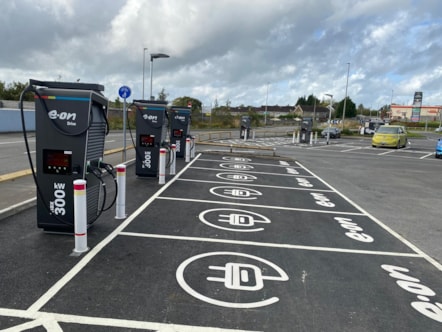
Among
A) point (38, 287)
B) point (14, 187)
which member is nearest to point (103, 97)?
point (38, 287)

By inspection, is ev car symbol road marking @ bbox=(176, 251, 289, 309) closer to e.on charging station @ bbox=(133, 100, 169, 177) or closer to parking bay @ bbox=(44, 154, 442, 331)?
parking bay @ bbox=(44, 154, 442, 331)

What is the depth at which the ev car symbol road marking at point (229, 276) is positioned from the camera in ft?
13.0

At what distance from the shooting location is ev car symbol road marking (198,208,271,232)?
6.48m

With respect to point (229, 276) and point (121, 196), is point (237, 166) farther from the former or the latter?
point (229, 276)

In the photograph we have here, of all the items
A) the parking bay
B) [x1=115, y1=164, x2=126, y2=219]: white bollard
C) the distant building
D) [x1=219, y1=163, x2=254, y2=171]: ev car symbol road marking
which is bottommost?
the parking bay

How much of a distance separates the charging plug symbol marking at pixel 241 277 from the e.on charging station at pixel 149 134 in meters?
6.37

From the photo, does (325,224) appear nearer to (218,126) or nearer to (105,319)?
(105,319)

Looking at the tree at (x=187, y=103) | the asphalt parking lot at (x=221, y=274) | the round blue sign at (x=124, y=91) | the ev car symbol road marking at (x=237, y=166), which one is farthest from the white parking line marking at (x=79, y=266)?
the tree at (x=187, y=103)

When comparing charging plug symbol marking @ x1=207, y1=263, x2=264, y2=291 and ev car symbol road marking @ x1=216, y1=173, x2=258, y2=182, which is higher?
ev car symbol road marking @ x1=216, y1=173, x2=258, y2=182

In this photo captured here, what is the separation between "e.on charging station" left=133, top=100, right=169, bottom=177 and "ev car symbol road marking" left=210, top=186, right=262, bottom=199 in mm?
2138

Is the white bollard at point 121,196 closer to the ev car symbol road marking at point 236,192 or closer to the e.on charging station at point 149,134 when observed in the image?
the ev car symbol road marking at point 236,192

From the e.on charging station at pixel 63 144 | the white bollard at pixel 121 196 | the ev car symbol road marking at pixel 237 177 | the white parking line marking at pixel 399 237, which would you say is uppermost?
the e.on charging station at pixel 63 144

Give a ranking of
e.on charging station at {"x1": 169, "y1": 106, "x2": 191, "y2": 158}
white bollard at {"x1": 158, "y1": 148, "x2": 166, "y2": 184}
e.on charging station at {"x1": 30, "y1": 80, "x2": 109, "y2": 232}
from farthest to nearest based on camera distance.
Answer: e.on charging station at {"x1": 169, "y1": 106, "x2": 191, "y2": 158} → white bollard at {"x1": 158, "y1": 148, "x2": 166, "y2": 184} → e.on charging station at {"x1": 30, "y1": 80, "x2": 109, "y2": 232}

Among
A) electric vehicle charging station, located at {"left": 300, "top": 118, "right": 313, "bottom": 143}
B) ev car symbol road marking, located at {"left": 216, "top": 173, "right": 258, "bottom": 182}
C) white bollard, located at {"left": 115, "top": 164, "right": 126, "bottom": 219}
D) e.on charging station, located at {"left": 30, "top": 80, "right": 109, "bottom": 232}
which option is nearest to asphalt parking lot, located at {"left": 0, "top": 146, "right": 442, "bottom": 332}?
white bollard, located at {"left": 115, "top": 164, "right": 126, "bottom": 219}
